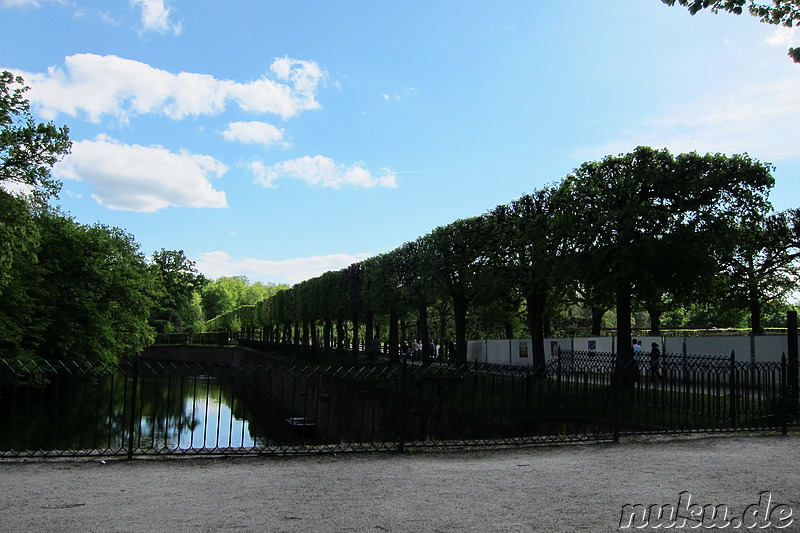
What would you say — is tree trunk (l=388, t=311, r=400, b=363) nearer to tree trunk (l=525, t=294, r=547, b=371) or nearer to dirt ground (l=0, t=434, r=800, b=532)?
tree trunk (l=525, t=294, r=547, b=371)

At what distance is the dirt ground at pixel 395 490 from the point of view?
5324mm

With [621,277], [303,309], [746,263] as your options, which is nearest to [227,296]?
[303,309]

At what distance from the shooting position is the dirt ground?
17.5 feet

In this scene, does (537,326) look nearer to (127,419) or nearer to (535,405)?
(535,405)

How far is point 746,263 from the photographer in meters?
30.4

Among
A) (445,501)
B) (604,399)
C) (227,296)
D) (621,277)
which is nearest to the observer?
(445,501)

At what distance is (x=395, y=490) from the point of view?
6430 millimetres

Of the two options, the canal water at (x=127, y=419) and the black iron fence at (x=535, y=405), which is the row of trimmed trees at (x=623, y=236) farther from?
the canal water at (x=127, y=419)

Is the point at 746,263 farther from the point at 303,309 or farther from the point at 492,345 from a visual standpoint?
the point at 303,309

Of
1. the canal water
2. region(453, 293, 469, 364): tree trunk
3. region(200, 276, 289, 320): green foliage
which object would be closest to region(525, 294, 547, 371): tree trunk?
region(453, 293, 469, 364): tree trunk

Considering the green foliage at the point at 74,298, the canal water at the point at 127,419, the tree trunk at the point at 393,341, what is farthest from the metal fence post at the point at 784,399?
the green foliage at the point at 74,298

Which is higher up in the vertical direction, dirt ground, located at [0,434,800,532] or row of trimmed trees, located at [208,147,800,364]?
row of trimmed trees, located at [208,147,800,364]

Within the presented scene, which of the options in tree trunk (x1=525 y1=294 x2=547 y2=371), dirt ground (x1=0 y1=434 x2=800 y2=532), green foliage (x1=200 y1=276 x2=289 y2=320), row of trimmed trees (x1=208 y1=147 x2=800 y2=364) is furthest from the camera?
green foliage (x1=200 y1=276 x2=289 y2=320)

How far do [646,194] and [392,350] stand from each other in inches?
706
